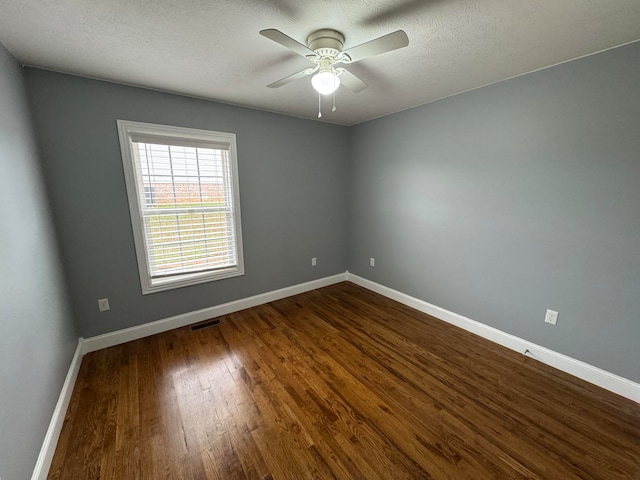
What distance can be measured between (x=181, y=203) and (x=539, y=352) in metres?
3.68

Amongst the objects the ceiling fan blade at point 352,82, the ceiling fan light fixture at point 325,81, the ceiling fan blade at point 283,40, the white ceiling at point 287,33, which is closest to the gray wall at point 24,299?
the white ceiling at point 287,33

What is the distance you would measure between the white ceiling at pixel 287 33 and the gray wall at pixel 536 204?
312 millimetres

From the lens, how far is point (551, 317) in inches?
84.4

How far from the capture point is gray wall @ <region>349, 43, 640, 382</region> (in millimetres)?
1782

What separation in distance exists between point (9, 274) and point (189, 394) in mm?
1292

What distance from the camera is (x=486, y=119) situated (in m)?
2.38

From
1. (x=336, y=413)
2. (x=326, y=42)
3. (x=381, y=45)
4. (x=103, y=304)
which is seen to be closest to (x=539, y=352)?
(x=336, y=413)

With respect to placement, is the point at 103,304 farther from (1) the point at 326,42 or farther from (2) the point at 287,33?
(1) the point at 326,42

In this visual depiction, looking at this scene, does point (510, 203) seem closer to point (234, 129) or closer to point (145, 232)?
point (234, 129)

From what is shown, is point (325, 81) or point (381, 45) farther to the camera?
point (325, 81)

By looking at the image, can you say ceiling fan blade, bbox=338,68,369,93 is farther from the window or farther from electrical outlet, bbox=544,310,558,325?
electrical outlet, bbox=544,310,558,325

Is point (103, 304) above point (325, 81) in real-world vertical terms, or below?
below

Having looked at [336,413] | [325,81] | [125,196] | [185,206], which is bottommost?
[336,413]

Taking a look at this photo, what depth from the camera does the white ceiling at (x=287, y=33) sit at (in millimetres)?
1323
